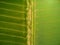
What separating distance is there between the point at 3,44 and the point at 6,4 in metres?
0.36

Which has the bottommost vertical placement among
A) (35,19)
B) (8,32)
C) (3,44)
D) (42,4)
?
(3,44)

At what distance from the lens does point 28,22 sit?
1344 millimetres

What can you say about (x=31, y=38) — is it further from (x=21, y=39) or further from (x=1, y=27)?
(x=1, y=27)

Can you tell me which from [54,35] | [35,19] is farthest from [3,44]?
[54,35]

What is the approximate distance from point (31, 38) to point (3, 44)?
0.85 feet

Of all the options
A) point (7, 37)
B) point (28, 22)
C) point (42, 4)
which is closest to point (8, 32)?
point (7, 37)

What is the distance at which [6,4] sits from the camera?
1356mm

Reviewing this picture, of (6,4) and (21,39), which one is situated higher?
(6,4)

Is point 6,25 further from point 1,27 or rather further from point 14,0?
point 14,0

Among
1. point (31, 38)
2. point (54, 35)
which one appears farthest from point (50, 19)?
point (31, 38)

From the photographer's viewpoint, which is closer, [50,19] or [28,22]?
[28,22]

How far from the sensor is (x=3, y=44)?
1.38 meters

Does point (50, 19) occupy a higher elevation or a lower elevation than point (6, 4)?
lower

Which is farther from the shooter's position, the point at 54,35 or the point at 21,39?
the point at 54,35
